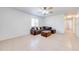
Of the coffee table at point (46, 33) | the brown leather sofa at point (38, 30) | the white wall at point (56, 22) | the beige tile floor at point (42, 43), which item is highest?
the white wall at point (56, 22)

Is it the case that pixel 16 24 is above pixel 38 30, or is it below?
above

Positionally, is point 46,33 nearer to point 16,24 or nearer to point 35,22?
point 35,22

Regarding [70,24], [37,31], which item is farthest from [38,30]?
[70,24]

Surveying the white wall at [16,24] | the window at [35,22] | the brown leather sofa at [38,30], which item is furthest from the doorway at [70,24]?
the white wall at [16,24]

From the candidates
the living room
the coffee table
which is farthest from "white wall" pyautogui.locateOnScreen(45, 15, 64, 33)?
the coffee table

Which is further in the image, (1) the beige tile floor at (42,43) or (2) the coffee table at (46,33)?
(2) the coffee table at (46,33)

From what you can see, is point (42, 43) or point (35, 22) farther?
point (35, 22)

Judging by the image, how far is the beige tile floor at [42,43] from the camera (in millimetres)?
1623

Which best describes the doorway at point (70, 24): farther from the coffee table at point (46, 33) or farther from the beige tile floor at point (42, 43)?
the coffee table at point (46, 33)

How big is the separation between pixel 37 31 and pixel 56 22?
528mm

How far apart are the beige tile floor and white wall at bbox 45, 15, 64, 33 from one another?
0.17m

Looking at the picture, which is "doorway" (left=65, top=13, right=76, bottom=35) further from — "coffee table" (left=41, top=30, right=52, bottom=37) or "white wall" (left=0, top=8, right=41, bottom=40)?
"white wall" (left=0, top=8, right=41, bottom=40)

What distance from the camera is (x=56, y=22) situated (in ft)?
6.27
